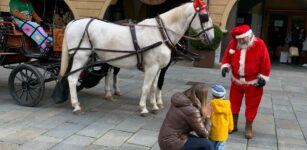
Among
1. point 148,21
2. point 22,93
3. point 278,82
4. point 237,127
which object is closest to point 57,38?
point 22,93

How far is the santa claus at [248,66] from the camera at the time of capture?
5418mm

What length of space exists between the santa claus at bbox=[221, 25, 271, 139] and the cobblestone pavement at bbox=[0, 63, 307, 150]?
21.4 inches

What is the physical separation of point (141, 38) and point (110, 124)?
1.40m

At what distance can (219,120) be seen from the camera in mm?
4238

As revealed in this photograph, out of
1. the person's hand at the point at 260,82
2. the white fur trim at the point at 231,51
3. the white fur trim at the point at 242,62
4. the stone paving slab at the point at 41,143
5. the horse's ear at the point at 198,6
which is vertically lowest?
the stone paving slab at the point at 41,143

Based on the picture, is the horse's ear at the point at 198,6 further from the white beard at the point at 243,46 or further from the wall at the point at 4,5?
the wall at the point at 4,5

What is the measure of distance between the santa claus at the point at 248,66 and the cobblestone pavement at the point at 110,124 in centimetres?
54

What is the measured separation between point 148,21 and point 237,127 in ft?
7.08

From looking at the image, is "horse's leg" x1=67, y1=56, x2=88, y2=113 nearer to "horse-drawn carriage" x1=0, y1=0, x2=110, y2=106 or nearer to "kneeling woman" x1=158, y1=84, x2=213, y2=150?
"horse-drawn carriage" x1=0, y1=0, x2=110, y2=106

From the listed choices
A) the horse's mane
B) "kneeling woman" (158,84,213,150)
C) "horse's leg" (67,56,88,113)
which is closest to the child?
"kneeling woman" (158,84,213,150)

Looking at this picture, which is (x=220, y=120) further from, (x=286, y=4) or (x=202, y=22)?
(x=286, y=4)

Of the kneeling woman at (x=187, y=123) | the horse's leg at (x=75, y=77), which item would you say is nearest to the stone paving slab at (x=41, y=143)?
the horse's leg at (x=75, y=77)

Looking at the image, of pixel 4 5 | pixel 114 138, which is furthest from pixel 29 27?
pixel 4 5

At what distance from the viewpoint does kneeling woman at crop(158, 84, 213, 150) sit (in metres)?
3.69
